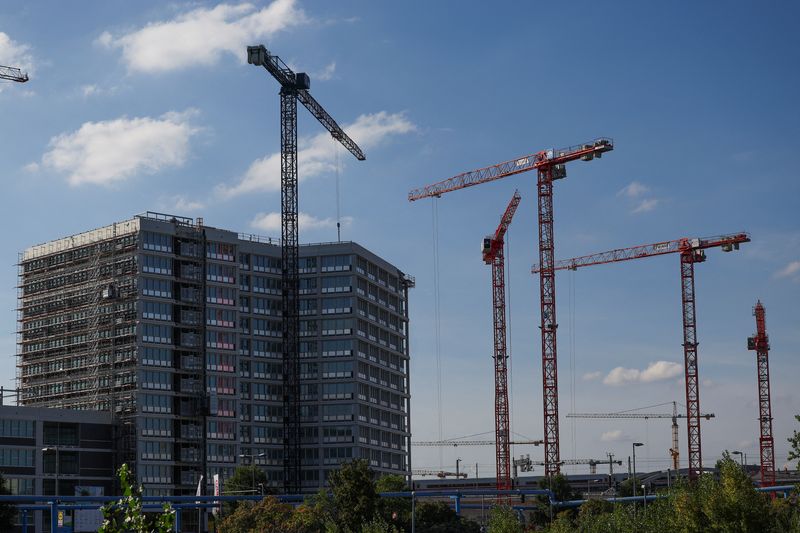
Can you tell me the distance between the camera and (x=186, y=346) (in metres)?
193

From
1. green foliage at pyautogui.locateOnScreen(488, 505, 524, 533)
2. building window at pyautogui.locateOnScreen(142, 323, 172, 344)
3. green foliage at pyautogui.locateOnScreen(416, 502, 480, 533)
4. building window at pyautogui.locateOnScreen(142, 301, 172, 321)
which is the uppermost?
building window at pyautogui.locateOnScreen(142, 301, 172, 321)

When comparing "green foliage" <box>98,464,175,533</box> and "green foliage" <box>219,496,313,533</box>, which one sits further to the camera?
"green foliage" <box>219,496,313,533</box>

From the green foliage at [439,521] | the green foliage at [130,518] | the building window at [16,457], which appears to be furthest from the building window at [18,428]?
the green foliage at [130,518]

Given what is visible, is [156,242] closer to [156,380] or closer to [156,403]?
[156,380]

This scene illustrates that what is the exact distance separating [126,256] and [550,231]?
6871cm

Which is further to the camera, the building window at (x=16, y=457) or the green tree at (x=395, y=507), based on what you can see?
the building window at (x=16, y=457)

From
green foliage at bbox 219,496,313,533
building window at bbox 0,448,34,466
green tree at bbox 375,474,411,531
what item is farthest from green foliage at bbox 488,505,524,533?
building window at bbox 0,448,34,466

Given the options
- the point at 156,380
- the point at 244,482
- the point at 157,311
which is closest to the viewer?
the point at 244,482

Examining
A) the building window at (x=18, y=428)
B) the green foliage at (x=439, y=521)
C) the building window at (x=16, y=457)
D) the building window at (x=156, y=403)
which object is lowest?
the green foliage at (x=439, y=521)

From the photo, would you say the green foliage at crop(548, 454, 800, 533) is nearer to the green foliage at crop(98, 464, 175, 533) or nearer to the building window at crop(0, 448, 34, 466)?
the green foliage at crop(98, 464, 175, 533)

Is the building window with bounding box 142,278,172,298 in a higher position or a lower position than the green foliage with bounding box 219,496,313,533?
higher

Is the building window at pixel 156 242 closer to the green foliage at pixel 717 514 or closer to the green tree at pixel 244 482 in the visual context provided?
the green tree at pixel 244 482

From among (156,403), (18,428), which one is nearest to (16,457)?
(18,428)

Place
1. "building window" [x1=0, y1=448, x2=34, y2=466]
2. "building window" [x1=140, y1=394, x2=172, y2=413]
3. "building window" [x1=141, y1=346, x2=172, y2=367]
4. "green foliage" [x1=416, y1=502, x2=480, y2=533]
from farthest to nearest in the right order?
"building window" [x1=141, y1=346, x2=172, y2=367], "building window" [x1=140, y1=394, x2=172, y2=413], "building window" [x1=0, y1=448, x2=34, y2=466], "green foliage" [x1=416, y1=502, x2=480, y2=533]
